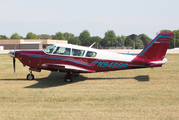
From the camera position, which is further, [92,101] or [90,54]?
[90,54]

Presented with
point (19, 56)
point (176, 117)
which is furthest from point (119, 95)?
point (19, 56)

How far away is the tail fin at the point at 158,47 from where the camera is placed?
10578 mm

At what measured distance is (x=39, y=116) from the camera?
604cm

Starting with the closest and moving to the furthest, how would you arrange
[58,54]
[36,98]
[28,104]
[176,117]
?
[176,117] → [28,104] → [36,98] → [58,54]

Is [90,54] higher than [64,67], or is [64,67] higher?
[90,54]

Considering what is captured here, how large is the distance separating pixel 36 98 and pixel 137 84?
544cm

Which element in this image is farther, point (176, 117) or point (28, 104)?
point (28, 104)

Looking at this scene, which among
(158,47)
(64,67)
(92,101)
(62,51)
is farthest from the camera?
(62,51)

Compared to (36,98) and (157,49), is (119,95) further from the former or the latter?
(157,49)

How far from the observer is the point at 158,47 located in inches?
427

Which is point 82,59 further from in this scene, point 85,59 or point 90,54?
point 90,54

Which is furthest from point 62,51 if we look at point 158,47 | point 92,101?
point 158,47

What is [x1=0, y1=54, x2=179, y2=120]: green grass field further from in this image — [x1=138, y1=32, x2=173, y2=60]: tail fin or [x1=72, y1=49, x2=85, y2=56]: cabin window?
[x1=72, y1=49, x2=85, y2=56]: cabin window

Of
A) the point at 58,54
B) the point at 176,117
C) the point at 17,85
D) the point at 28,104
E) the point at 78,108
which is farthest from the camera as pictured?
the point at 58,54
